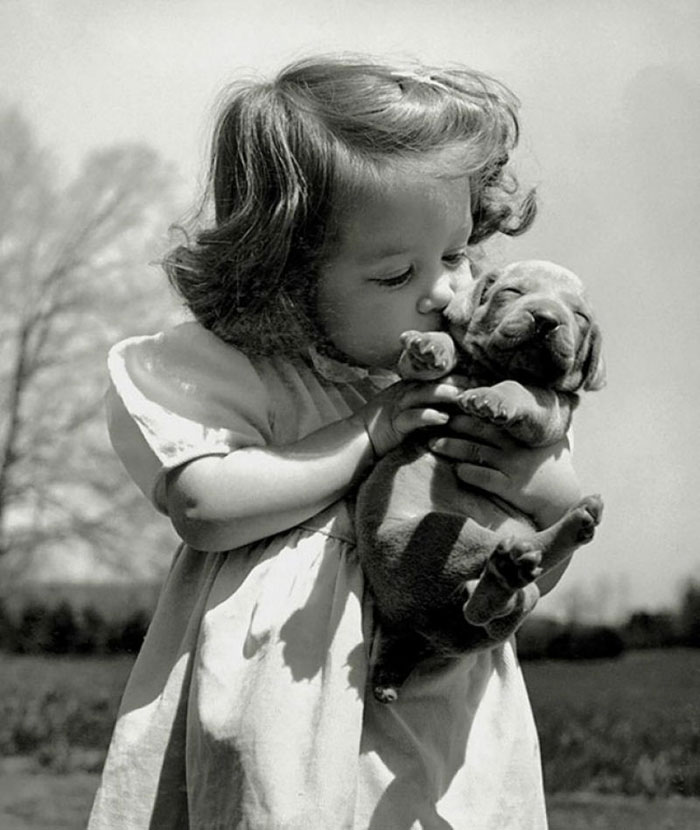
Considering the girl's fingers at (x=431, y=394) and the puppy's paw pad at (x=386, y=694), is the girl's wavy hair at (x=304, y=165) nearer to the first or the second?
the girl's fingers at (x=431, y=394)

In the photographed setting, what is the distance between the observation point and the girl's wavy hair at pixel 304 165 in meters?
1.51

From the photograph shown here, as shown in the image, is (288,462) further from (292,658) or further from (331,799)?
(331,799)

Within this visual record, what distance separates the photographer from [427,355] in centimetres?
137

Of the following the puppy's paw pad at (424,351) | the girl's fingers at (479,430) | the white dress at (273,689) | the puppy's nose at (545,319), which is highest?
the puppy's nose at (545,319)

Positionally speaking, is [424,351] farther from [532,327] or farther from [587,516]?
[587,516]

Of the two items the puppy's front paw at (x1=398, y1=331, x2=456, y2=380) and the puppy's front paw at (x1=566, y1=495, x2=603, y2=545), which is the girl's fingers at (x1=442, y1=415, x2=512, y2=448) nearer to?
the puppy's front paw at (x1=398, y1=331, x2=456, y2=380)

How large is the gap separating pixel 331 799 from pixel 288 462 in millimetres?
369

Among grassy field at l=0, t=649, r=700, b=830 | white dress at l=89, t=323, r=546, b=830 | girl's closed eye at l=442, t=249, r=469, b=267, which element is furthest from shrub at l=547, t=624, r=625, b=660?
girl's closed eye at l=442, t=249, r=469, b=267

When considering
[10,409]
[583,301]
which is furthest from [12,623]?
[583,301]

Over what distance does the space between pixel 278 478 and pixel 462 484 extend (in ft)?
0.68

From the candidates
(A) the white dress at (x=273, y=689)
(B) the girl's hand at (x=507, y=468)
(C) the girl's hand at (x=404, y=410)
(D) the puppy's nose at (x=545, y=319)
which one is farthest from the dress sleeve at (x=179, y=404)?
(D) the puppy's nose at (x=545, y=319)

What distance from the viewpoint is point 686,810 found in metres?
4.67

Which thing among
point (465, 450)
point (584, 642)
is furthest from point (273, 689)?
point (584, 642)

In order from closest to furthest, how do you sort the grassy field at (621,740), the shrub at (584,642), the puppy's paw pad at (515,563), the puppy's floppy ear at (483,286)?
the puppy's paw pad at (515,563), the puppy's floppy ear at (483,286), the shrub at (584,642), the grassy field at (621,740)
